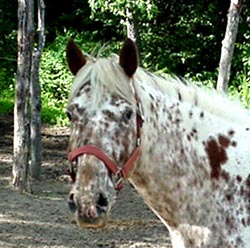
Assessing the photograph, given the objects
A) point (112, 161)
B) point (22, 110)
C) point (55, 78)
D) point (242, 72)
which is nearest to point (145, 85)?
point (112, 161)

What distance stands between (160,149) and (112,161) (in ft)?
1.13

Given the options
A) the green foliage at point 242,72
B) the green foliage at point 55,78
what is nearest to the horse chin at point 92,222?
A: the green foliage at point 242,72

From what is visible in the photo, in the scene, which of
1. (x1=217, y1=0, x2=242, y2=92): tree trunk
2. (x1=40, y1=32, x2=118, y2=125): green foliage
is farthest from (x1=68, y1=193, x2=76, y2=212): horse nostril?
(x1=40, y1=32, x2=118, y2=125): green foliage

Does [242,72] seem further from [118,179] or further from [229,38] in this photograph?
[118,179]

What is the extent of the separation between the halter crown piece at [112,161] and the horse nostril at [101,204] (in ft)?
0.38

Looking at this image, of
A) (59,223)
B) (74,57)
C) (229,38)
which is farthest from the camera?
(229,38)

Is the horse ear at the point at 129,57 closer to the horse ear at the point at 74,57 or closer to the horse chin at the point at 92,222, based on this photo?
the horse ear at the point at 74,57

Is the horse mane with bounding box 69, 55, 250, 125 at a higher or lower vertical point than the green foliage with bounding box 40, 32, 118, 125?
higher

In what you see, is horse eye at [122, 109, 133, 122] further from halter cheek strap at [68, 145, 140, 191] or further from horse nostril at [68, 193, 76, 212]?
horse nostril at [68, 193, 76, 212]

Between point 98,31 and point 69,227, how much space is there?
11.0 m

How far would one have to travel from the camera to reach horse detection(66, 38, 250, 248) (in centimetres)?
263

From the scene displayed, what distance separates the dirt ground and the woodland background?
6.12 meters

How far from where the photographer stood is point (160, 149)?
292cm

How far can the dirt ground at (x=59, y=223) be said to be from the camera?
6.58 meters
